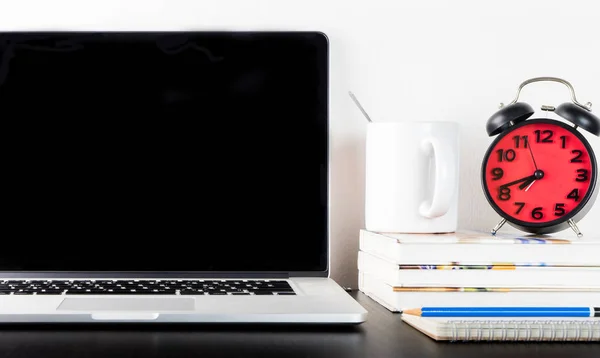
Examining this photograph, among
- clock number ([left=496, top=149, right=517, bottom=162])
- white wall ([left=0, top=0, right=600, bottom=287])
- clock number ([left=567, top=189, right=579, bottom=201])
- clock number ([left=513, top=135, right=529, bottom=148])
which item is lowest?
clock number ([left=567, top=189, right=579, bottom=201])

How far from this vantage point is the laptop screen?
98 cm

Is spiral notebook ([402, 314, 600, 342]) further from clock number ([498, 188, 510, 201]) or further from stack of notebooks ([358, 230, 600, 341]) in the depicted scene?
clock number ([498, 188, 510, 201])

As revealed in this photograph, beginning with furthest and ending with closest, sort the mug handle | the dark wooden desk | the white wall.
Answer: the white wall → the mug handle → the dark wooden desk

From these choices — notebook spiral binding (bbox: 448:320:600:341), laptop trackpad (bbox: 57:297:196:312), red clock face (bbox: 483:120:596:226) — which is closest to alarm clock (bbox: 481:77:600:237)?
red clock face (bbox: 483:120:596:226)

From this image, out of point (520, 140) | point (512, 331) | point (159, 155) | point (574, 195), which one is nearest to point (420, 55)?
point (520, 140)

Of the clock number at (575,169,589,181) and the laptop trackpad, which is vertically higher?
the clock number at (575,169,589,181)

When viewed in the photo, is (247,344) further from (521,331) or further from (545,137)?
(545,137)

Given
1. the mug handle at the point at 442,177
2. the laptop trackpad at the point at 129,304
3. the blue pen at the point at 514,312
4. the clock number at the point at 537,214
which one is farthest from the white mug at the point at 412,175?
the laptop trackpad at the point at 129,304

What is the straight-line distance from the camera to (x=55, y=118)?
979 millimetres

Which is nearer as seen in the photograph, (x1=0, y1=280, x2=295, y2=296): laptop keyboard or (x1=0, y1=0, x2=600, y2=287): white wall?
(x1=0, y1=280, x2=295, y2=296): laptop keyboard

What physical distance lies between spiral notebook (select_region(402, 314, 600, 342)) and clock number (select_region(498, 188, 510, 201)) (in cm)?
29

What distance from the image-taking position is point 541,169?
96 cm

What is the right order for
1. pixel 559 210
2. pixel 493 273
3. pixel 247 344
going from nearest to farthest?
1. pixel 247 344
2. pixel 493 273
3. pixel 559 210

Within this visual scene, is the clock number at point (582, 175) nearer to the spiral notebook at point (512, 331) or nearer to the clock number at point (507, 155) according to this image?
the clock number at point (507, 155)
